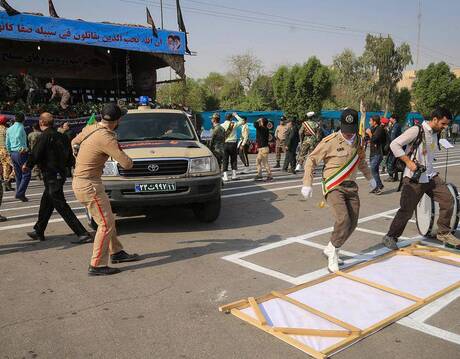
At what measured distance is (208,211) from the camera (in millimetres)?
6715

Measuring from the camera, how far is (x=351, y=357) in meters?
2.96

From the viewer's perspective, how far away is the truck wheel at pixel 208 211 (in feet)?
22.0

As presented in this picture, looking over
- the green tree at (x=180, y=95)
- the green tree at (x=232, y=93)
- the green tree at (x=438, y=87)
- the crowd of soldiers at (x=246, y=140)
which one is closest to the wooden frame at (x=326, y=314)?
the crowd of soldiers at (x=246, y=140)

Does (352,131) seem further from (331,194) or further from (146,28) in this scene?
(146,28)

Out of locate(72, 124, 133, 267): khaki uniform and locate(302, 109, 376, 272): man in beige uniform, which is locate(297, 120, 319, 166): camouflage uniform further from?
locate(72, 124, 133, 267): khaki uniform

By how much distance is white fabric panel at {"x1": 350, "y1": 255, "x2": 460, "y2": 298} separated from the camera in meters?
4.12

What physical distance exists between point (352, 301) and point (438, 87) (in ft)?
166

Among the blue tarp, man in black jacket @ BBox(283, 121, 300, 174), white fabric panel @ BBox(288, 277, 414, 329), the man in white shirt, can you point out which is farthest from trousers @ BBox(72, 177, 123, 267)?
the blue tarp

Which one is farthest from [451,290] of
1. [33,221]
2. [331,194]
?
[33,221]

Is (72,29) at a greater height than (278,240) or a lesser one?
greater

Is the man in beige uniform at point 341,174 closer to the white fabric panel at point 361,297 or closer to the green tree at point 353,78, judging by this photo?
the white fabric panel at point 361,297

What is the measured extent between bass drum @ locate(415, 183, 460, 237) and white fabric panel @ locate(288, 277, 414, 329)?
220 centimetres

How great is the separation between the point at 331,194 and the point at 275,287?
130cm

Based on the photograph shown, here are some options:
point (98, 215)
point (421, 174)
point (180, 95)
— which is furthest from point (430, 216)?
point (180, 95)
